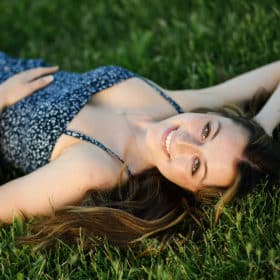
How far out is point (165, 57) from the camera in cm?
589

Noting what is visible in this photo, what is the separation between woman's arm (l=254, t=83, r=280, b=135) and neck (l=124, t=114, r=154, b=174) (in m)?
0.78

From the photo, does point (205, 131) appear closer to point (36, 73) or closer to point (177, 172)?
point (177, 172)

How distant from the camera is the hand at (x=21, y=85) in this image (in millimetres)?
4844

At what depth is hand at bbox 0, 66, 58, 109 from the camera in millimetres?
4844

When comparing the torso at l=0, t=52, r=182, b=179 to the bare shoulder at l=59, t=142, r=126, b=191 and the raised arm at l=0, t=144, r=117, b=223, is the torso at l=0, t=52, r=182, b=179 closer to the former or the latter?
the bare shoulder at l=59, t=142, r=126, b=191

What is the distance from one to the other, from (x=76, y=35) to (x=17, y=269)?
3509 mm

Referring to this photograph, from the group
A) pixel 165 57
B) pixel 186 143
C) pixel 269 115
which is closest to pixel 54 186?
pixel 186 143

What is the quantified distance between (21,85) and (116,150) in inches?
41.7

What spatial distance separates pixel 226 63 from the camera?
5660 millimetres

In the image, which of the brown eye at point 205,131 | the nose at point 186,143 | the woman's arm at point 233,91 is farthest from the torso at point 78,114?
the brown eye at point 205,131

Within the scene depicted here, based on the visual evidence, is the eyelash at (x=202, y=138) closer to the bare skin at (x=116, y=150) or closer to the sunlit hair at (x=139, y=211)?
the bare skin at (x=116, y=150)

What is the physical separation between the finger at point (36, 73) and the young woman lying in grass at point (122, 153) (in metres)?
0.16

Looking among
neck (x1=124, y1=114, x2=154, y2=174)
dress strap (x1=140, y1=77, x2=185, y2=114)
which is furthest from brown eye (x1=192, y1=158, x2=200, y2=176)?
dress strap (x1=140, y1=77, x2=185, y2=114)

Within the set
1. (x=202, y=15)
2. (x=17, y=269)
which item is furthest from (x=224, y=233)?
(x=202, y=15)
